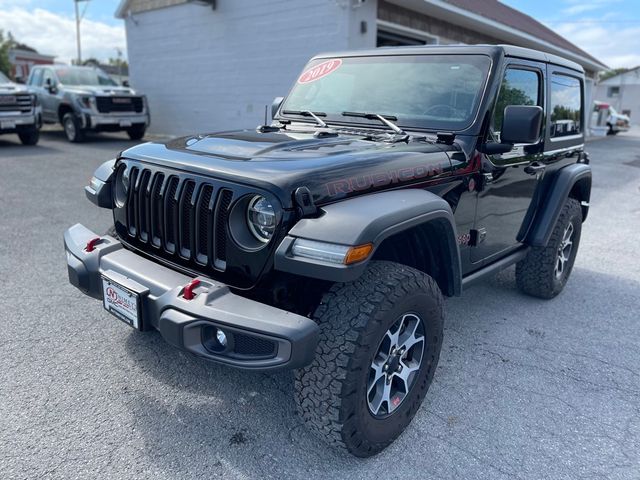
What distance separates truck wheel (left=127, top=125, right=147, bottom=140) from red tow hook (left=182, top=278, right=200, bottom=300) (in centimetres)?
1286

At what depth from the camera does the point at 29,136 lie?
12828 mm

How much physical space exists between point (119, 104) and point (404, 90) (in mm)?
11746

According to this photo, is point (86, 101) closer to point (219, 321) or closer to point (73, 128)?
point (73, 128)

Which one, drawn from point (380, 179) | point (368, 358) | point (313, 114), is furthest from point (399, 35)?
point (368, 358)

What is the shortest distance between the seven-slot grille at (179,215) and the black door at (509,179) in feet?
5.52

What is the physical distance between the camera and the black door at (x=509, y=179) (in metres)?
3.18

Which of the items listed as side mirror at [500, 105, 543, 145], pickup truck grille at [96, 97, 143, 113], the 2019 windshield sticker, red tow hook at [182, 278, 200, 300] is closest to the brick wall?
pickup truck grille at [96, 97, 143, 113]

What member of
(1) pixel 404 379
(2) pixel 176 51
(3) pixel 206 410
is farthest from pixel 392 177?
(2) pixel 176 51

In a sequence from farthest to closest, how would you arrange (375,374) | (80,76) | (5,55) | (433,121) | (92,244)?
1. (5,55)
2. (80,76)
3. (433,121)
4. (92,244)
5. (375,374)

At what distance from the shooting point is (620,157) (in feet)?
53.8

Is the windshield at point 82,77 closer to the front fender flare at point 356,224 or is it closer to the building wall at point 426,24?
the building wall at point 426,24

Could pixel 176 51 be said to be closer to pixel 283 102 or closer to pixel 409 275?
pixel 283 102

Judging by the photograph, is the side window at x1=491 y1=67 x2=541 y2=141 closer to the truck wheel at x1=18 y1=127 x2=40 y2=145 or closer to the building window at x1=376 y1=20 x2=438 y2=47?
the building window at x1=376 y1=20 x2=438 y2=47

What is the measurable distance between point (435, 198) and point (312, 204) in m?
0.70
